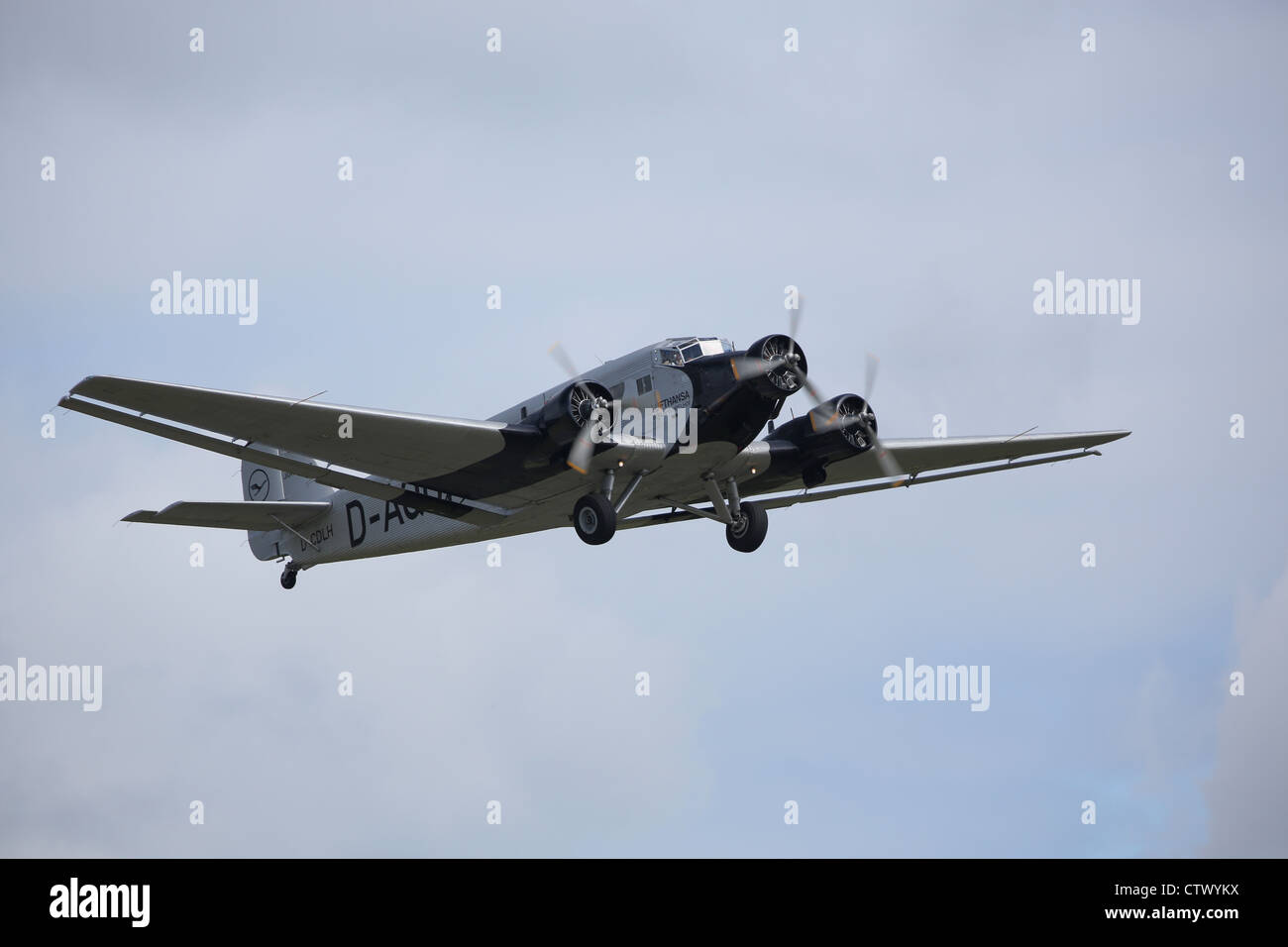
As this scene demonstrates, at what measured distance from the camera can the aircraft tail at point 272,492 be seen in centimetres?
3119

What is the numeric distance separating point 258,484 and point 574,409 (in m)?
13.4

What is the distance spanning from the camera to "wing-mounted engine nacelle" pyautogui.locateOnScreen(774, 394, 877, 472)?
26.2 meters

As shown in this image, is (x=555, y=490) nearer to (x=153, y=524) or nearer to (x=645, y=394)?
(x=645, y=394)

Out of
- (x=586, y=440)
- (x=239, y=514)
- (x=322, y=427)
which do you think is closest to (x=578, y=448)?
(x=586, y=440)

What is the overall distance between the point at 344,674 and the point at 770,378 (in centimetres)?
1089

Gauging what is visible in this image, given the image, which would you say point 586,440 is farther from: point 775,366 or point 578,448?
point 775,366

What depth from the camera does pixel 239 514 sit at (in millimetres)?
28344

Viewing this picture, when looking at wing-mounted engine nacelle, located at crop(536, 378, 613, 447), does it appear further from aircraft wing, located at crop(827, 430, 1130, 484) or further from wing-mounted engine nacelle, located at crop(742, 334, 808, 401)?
aircraft wing, located at crop(827, 430, 1130, 484)

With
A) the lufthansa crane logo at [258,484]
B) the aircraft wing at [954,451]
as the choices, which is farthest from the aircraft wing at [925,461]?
the lufthansa crane logo at [258,484]

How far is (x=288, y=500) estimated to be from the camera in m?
32.1

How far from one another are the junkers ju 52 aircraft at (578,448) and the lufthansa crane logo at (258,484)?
417cm

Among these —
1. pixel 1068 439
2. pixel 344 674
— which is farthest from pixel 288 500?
pixel 1068 439

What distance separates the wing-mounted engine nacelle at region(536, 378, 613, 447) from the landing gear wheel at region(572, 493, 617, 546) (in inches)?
A: 47.7

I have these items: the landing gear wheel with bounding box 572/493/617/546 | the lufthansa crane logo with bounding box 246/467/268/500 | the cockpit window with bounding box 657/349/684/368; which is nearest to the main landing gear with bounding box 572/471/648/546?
the landing gear wheel with bounding box 572/493/617/546
